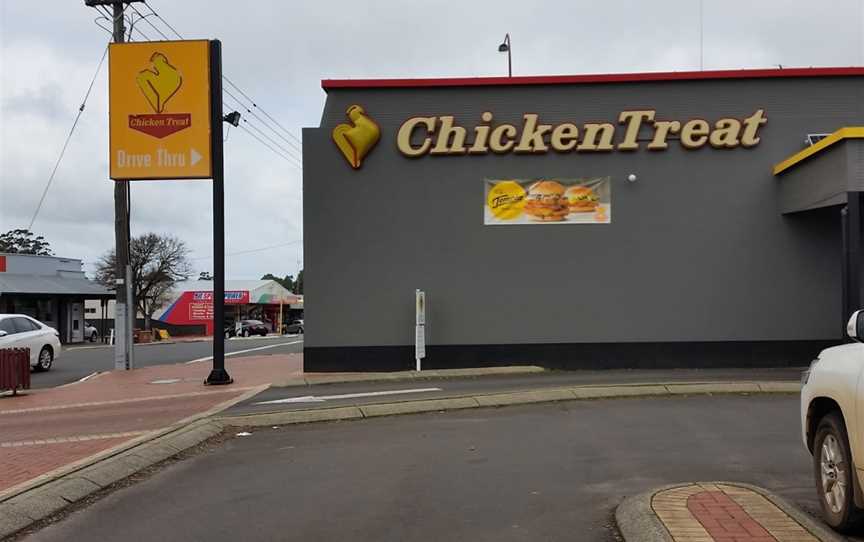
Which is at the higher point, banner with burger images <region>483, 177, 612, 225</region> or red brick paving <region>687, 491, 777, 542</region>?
banner with burger images <region>483, 177, 612, 225</region>

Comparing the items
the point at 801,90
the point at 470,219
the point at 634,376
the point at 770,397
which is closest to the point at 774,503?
the point at 770,397

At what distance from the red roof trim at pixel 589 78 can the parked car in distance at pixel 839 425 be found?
11.8 m

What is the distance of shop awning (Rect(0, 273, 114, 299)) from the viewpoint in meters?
37.7

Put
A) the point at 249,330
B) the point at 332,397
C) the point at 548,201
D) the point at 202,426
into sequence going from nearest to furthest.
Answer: the point at 202,426 < the point at 332,397 < the point at 548,201 < the point at 249,330

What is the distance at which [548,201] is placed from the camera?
1622cm

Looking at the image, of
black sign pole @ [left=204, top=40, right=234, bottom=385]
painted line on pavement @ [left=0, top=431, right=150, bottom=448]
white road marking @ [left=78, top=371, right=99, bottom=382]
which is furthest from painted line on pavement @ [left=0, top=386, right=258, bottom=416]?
white road marking @ [left=78, top=371, right=99, bottom=382]

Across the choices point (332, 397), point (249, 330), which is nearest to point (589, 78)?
point (332, 397)

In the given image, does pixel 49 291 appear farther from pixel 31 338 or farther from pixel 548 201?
pixel 548 201

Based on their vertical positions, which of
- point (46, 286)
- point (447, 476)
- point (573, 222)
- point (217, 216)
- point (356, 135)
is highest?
point (356, 135)

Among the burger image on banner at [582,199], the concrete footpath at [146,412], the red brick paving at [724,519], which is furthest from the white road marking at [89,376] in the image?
the red brick paving at [724,519]

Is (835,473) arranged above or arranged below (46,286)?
below

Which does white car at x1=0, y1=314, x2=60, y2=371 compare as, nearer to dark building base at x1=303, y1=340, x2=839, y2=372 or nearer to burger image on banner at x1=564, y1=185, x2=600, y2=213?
dark building base at x1=303, y1=340, x2=839, y2=372

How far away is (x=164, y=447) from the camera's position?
26.9ft

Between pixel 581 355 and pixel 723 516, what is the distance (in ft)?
36.5
